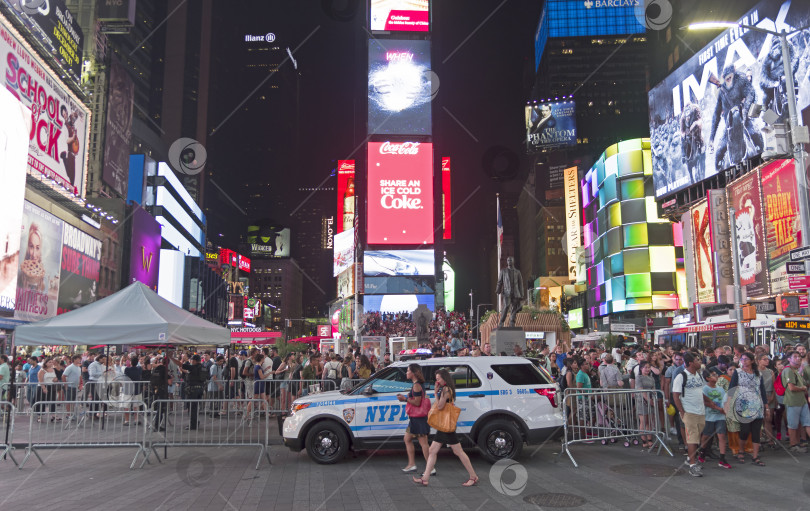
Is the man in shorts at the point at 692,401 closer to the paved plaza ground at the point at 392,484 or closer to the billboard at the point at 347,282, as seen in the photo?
the paved plaza ground at the point at 392,484

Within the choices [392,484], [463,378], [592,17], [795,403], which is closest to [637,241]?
[795,403]

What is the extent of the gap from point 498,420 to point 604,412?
2821 mm

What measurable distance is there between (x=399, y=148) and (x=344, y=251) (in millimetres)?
16368

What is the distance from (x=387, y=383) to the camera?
10.8m

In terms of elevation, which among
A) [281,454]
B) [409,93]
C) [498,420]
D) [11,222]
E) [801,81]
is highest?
[409,93]

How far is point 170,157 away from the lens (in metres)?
120

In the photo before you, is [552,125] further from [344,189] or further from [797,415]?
[797,415]

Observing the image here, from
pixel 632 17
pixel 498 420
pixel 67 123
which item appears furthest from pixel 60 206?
pixel 632 17

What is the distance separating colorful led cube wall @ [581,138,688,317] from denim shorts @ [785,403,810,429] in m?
53.9

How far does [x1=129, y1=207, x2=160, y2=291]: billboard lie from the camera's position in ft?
223

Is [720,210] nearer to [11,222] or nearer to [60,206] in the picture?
[11,222]

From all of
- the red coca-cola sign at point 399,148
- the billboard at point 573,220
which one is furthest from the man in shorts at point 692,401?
the billboard at point 573,220

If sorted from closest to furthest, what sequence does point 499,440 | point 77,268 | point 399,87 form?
point 499,440 → point 77,268 → point 399,87

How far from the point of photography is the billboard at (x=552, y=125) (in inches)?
4112
